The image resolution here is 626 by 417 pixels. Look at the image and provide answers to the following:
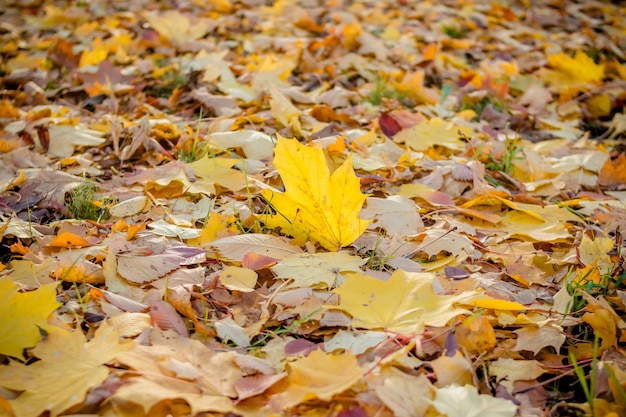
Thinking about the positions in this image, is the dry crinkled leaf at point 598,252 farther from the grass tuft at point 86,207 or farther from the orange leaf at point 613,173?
the grass tuft at point 86,207

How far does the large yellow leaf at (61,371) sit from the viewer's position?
851 millimetres

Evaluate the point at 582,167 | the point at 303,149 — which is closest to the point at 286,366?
the point at 303,149

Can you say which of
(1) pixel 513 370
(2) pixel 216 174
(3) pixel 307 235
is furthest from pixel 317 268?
(2) pixel 216 174

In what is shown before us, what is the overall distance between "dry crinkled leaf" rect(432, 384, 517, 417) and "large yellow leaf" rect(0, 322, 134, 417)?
53 cm

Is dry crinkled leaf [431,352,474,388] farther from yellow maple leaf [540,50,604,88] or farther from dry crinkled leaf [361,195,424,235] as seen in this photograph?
yellow maple leaf [540,50,604,88]

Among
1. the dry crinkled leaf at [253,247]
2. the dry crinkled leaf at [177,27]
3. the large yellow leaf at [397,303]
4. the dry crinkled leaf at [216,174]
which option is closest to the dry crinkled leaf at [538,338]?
the large yellow leaf at [397,303]

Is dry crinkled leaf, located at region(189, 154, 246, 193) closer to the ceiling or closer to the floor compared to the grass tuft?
closer to the ceiling

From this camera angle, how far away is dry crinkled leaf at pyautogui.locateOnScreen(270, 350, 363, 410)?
0.87m

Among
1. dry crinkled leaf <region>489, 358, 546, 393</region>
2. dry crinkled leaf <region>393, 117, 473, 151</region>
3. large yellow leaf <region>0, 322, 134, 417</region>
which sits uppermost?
dry crinkled leaf <region>393, 117, 473, 151</region>

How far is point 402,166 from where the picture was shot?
1.75 metres

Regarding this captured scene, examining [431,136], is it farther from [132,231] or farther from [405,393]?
[405,393]

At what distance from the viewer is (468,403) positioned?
871 mm

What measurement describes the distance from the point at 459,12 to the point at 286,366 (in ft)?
11.5

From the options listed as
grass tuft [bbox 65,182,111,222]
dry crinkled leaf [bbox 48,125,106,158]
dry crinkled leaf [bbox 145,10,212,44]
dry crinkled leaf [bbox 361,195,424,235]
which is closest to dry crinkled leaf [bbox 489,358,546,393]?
dry crinkled leaf [bbox 361,195,424,235]
